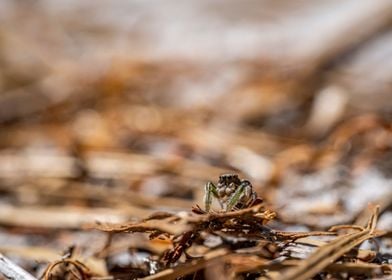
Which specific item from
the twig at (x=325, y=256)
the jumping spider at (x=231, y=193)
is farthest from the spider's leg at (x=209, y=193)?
the twig at (x=325, y=256)

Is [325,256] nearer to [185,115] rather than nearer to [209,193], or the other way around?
[209,193]

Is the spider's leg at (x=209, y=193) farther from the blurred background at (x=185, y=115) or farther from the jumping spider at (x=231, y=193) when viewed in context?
the blurred background at (x=185, y=115)

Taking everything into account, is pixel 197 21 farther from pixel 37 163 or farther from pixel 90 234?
pixel 90 234

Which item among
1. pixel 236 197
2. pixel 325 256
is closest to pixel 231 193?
pixel 236 197

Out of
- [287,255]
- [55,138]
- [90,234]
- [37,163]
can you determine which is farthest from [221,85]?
[287,255]

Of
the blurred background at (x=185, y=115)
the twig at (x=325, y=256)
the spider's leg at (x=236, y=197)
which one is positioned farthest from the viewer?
the blurred background at (x=185, y=115)

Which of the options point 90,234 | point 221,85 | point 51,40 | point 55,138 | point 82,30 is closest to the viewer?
point 90,234
